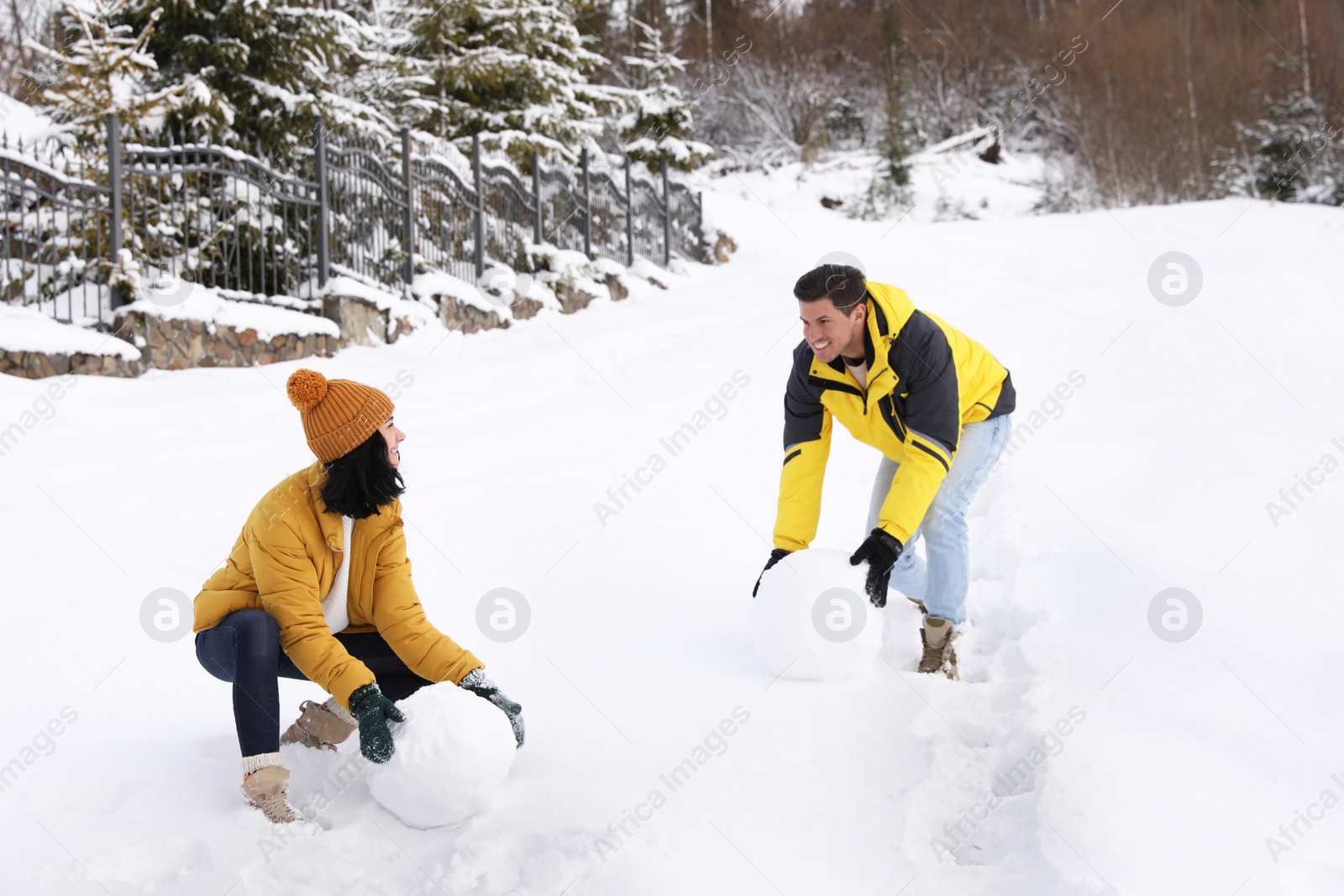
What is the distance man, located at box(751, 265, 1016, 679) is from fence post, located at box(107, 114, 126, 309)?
21.4ft

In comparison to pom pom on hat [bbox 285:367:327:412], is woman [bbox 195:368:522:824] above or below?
below

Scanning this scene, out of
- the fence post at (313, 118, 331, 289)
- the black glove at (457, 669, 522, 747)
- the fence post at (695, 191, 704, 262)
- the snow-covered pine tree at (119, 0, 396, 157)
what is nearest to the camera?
the black glove at (457, 669, 522, 747)

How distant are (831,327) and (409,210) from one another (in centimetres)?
841

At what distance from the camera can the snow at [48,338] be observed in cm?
686

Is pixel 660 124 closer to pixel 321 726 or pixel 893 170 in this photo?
pixel 893 170

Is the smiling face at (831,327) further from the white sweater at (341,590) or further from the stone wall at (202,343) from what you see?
the stone wall at (202,343)

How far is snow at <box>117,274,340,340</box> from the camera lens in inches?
304

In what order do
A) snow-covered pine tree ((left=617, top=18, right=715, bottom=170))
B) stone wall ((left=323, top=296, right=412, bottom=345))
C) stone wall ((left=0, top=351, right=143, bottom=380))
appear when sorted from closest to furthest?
1. stone wall ((left=0, top=351, right=143, bottom=380))
2. stone wall ((left=323, top=296, right=412, bottom=345))
3. snow-covered pine tree ((left=617, top=18, right=715, bottom=170))

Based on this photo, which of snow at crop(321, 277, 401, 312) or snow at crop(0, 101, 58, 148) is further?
snow at crop(0, 101, 58, 148)

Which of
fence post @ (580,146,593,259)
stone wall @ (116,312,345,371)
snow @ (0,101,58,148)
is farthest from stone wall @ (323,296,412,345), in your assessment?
snow @ (0,101,58,148)

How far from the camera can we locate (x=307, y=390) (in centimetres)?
244

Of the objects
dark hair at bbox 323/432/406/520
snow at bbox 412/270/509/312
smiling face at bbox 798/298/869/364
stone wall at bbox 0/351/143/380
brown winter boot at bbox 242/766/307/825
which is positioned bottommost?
snow at bbox 412/270/509/312

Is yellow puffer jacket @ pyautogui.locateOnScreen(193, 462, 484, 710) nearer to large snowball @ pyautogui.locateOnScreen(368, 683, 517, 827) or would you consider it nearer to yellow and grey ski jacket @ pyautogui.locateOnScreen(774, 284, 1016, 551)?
large snowball @ pyautogui.locateOnScreen(368, 683, 517, 827)

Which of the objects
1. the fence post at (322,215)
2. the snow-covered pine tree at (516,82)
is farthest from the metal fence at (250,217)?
the snow-covered pine tree at (516,82)
